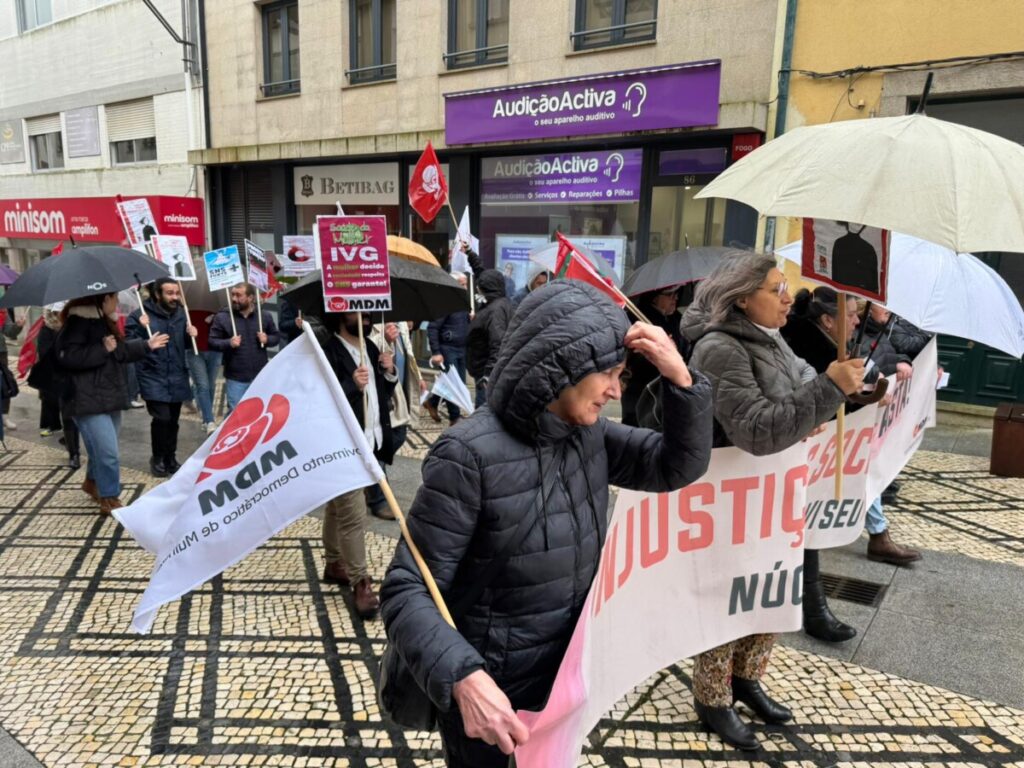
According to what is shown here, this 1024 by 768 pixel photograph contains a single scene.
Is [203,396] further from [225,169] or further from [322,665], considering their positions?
[225,169]

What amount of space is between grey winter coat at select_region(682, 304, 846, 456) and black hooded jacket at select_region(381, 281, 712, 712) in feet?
2.14

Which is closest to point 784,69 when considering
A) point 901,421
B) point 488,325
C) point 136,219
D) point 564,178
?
point 564,178

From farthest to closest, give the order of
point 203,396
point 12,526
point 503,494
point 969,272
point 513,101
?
point 513,101, point 203,396, point 12,526, point 969,272, point 503,494

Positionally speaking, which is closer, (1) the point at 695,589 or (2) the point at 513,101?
(1) the point at 695,589

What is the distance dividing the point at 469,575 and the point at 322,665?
7.00 feet

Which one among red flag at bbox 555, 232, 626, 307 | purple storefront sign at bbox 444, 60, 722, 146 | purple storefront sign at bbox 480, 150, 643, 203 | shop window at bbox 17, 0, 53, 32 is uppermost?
shop window at bbox 17, 0, 53, 32

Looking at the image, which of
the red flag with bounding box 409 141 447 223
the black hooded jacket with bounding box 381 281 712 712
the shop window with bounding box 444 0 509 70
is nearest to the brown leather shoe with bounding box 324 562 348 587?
the black hooded jacket with bounding box 381 281 712 712

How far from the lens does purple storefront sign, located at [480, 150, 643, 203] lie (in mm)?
10094

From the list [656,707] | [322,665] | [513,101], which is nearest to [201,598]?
[322,665]

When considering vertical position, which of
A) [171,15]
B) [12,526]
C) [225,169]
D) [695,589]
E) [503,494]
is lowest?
[12,526]

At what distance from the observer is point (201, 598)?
426 centimetres

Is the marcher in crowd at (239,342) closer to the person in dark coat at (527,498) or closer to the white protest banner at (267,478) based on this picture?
the white protest banner at (267,478)

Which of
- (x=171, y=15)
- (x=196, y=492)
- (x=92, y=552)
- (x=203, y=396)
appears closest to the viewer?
(x=196, y=492)

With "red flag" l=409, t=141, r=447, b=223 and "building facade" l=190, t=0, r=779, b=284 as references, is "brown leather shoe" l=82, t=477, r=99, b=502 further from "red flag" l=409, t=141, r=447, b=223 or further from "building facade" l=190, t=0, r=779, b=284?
"building facade" l=190, t=0, r=779, b=284
